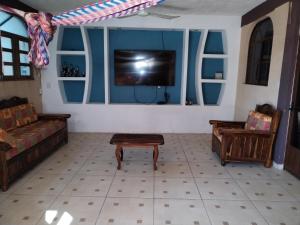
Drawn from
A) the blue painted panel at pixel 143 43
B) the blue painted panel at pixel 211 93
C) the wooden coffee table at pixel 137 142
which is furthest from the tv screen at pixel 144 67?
the wooden coffee table at pixel 137 142

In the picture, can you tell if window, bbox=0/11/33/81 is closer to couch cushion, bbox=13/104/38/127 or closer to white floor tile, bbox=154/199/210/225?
couch cushion, bbox=13/104/38/127

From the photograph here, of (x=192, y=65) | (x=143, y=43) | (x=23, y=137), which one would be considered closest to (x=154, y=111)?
(x=192, y=65)

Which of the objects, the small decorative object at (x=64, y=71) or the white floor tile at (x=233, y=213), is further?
the small decorative object at (x=64, y=71)

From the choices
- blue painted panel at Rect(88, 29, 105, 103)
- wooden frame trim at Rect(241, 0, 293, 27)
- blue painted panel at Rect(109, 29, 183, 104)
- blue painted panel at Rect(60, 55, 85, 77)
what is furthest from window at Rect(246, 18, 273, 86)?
blue painted panel at Rect(60, 55, 85, 77)

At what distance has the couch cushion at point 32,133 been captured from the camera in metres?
2.91

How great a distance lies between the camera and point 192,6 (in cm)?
430

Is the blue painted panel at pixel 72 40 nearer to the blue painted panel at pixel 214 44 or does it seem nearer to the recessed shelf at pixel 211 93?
the blue painted panel at pixel 214 44

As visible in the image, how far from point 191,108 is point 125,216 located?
339 centimetres

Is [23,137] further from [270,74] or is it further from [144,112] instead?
[270,74]

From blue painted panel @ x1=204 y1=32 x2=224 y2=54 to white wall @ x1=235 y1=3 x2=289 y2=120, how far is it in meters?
0.60

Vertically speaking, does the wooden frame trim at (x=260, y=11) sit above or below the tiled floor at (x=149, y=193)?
above

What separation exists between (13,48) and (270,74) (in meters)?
4.47

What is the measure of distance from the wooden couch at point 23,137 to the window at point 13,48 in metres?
0.49

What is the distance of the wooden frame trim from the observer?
363 cm
